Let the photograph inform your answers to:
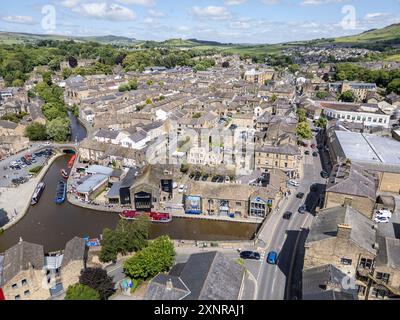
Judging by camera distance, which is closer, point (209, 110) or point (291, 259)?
point (291, 259)

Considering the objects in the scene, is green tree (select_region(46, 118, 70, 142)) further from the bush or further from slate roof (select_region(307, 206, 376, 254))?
slate roof (select_region(307, 206, 376, 254))

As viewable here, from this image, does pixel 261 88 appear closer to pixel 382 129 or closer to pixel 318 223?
pixel 382 129

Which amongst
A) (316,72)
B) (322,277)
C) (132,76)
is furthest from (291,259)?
(316,72)

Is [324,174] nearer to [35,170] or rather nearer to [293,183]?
[293,183]

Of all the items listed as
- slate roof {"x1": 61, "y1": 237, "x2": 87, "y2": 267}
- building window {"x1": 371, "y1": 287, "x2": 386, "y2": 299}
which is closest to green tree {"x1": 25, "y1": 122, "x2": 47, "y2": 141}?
slate roof {"x1": 61, "y1": 237, "x2": 87, "y2": 267}

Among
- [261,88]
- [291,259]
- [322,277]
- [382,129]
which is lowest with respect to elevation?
[291,259]

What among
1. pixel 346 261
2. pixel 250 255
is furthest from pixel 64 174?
pixel 346 261

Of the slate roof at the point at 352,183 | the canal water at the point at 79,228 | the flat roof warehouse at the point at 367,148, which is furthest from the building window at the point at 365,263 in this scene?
the flat roof warehouse at the point at 367,148
